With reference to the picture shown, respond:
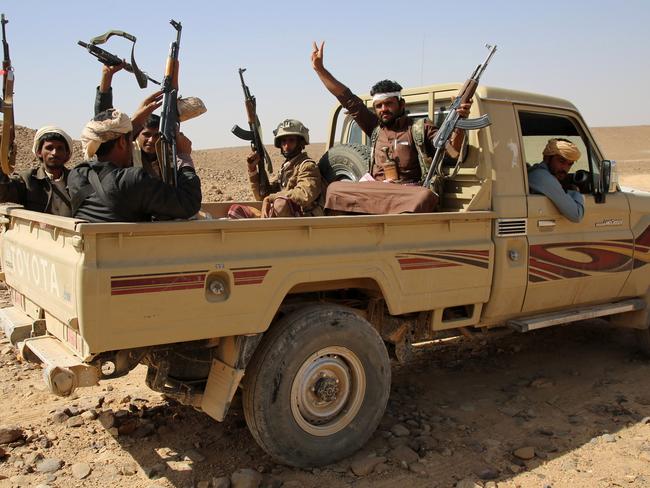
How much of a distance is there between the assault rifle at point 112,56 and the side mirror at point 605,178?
3231mm

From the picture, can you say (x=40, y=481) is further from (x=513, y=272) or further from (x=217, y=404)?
(x=513, y=272)

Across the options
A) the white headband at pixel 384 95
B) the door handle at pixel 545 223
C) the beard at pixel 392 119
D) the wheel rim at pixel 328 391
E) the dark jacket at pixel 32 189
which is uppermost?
the white headband at pixel 384 95

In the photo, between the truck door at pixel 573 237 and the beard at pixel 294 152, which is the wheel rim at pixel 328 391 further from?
the beard at pixel 294 152

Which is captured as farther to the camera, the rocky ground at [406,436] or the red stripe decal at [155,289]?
the rocky ground at [406,436]

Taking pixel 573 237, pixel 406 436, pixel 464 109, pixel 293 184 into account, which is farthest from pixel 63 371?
pixel 573 237

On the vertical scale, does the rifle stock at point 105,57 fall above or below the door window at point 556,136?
above

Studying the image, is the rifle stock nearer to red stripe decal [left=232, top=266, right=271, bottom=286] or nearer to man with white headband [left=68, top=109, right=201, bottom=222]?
man with white headband [left=68, top=109, right=201, bottom=222]

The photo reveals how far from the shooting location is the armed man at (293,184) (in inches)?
172

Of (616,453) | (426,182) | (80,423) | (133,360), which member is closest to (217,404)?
(133,360)

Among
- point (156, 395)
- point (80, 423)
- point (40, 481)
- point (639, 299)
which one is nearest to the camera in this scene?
point (40, 481)

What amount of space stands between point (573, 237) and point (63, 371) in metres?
3.46

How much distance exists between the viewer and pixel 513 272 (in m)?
4.23

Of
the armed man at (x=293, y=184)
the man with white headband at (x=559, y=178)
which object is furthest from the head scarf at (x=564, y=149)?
the armed man at (x=293, y=184)

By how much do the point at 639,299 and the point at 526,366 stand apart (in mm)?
1049
